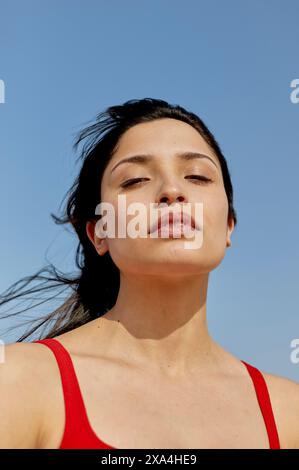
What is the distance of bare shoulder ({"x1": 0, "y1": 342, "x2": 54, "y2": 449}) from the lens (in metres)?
3.30

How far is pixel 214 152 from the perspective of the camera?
4844 millimetres

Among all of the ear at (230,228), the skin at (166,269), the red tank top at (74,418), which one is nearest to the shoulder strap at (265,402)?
the red tank top at (74,418)

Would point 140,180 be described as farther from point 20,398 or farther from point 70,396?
point 20,398

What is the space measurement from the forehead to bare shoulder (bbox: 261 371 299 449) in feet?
5.64

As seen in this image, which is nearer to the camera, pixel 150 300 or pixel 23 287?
pixel 150 300

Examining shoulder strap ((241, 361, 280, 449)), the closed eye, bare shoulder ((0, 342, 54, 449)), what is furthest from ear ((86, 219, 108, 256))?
shoulder strap ((241, 361, 280, 449))

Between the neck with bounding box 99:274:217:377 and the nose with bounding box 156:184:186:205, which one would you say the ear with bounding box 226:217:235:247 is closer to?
the neck with bounding box 99:274:217:377

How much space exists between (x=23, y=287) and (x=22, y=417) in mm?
2015

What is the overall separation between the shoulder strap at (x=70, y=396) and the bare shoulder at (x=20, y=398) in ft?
0.49

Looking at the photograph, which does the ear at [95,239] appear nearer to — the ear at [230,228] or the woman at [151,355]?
the woman at [151,355]

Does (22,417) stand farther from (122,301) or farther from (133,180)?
(133,180)

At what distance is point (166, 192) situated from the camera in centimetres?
389
